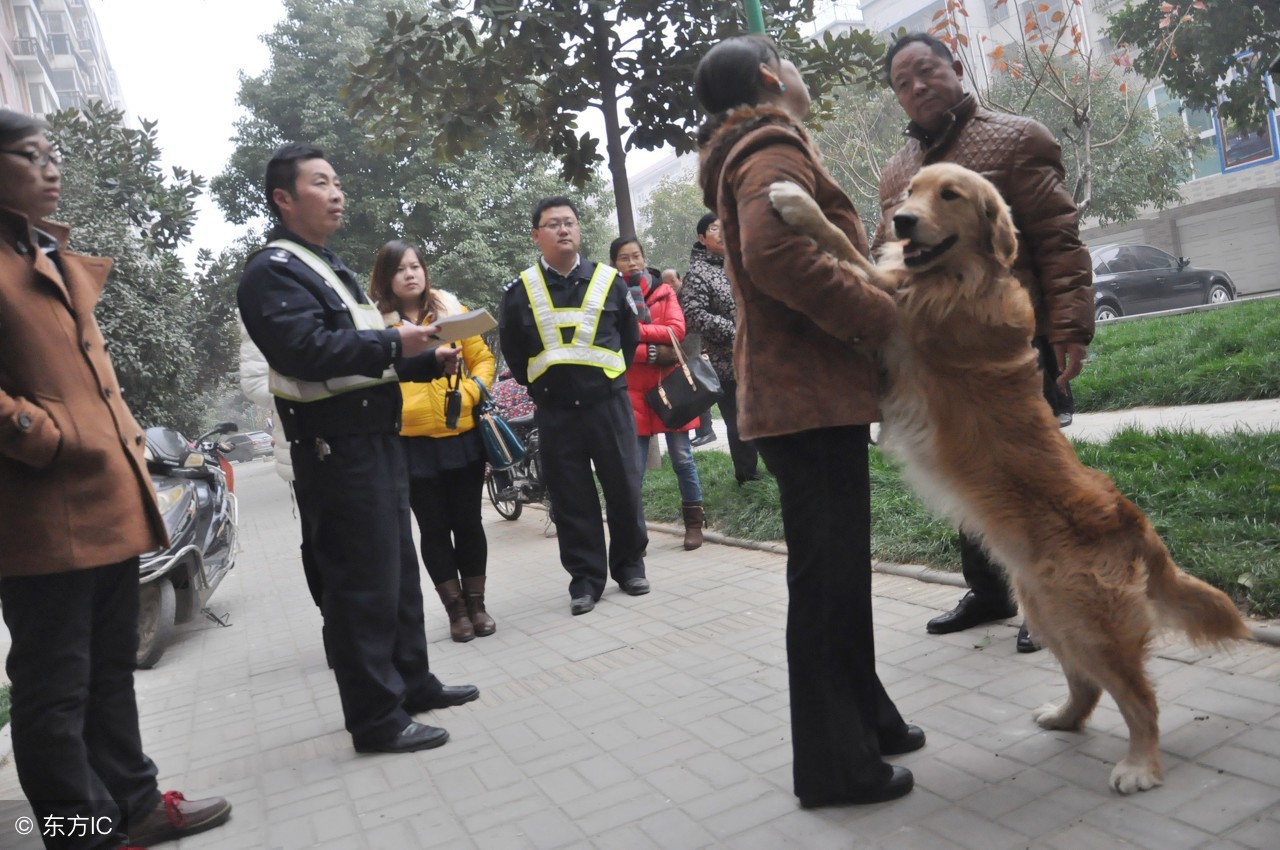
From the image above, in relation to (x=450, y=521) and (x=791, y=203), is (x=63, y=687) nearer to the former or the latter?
(x=791, y=203)

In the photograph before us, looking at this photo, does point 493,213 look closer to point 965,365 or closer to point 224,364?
point 224,364

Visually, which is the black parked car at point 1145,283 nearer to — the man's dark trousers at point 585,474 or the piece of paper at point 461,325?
the man's dark trousers at point 585,474

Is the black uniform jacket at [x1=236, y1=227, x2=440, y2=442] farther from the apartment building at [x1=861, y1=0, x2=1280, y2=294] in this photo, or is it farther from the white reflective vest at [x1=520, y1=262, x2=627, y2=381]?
the apartment building at [x1=861, y1=0, x2=1280, y2=294]

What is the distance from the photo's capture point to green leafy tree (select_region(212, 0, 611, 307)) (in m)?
23.8

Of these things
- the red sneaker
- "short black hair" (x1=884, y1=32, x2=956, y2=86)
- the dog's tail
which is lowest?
the red sneaker

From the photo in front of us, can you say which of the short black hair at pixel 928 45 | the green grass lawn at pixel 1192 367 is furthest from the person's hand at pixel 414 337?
the green grass lawn at pixel 1192 367

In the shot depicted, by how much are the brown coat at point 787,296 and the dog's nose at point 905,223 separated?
0.35 ft

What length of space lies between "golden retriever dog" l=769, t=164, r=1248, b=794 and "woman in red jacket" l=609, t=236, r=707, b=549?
4368 millimetres

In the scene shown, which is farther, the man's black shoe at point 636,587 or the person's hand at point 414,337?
the man's black shoe at point 636,587

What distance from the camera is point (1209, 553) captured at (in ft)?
13.3

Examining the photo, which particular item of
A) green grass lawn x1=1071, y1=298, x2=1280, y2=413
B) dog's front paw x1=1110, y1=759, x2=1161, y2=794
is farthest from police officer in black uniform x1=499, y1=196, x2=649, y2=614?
green grass lawn x1=1071, y1=298, x2=1280, y2=413

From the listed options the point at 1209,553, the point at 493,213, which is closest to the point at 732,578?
the point at 1209,553

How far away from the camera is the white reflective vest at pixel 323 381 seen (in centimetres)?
372

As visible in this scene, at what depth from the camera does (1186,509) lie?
4684 millimetres
